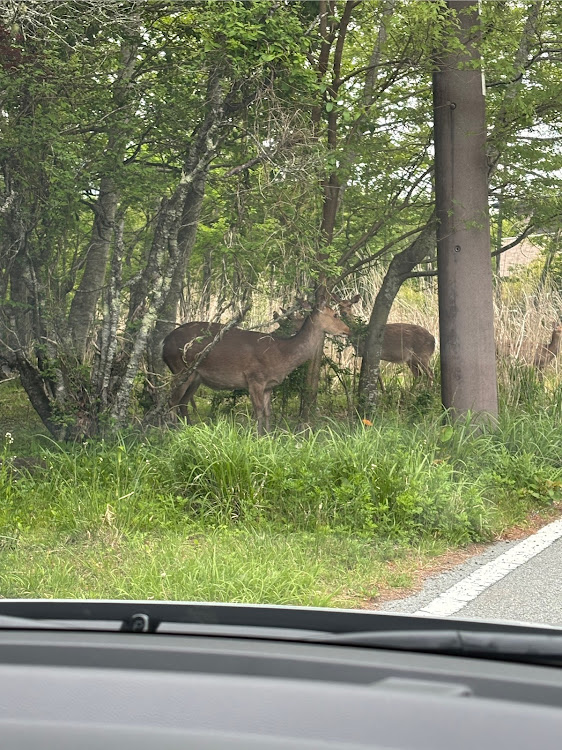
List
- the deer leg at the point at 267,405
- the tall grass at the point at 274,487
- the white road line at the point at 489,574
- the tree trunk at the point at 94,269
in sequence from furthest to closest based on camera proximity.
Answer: the deer leg at the point at 267,405 < the tree trunk at the point at 94,269 < the tall grass at the point at 274,487 < the white road line at the point at 489,574

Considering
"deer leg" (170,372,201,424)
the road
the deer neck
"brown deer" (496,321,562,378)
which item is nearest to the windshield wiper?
the road

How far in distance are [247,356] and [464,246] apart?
9.20ft

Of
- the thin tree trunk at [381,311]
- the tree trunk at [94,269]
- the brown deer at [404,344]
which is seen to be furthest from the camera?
the brown deer at [404,344]

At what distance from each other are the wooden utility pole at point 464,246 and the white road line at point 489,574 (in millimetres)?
2955

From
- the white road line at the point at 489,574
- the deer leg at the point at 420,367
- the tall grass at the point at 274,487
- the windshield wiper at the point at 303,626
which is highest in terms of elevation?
the deer leg at the point at 420,367

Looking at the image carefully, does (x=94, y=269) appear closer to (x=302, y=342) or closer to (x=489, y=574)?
(x=302, y=342)

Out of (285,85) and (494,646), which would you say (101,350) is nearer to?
(285,85)

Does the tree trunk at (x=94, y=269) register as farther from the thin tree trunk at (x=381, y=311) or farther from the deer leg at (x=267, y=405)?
the thin tree trunk at (x=381, y=311)

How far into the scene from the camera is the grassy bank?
19.7ft

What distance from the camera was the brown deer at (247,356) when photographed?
11.0 meters

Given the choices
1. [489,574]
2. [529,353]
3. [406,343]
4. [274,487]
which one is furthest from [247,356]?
[489,574]

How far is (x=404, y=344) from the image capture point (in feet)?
44.1

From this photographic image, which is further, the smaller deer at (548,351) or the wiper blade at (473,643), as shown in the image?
the smaller deer at (548,351)

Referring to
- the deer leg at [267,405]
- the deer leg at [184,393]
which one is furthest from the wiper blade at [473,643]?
the deer leg at [267,405]
